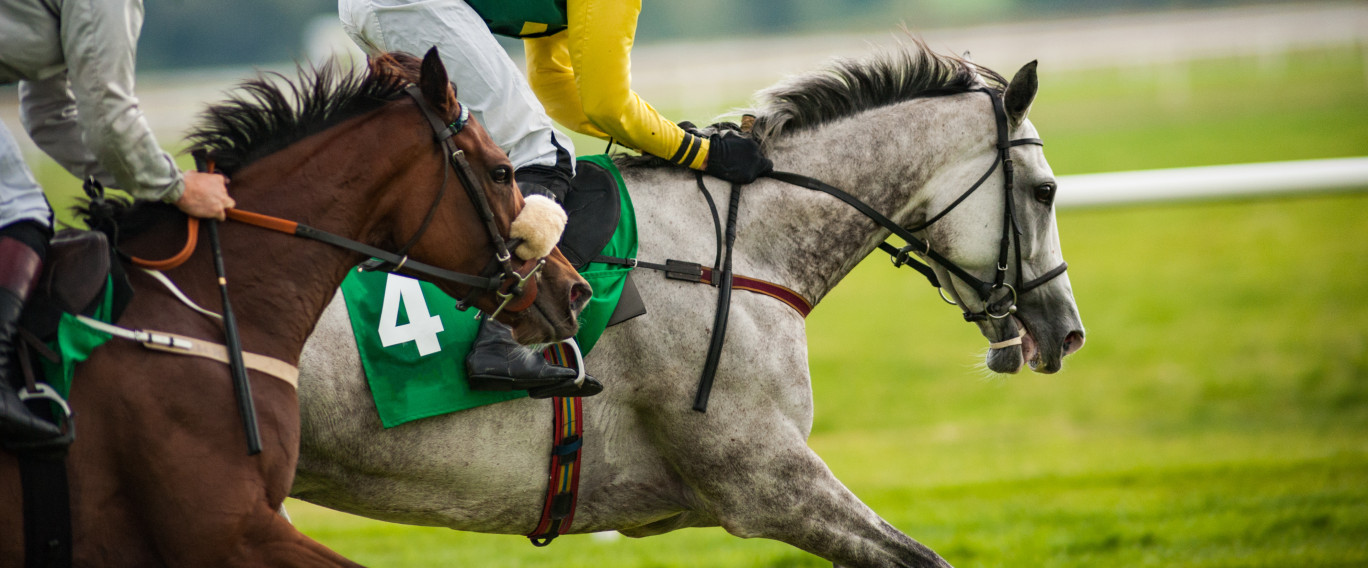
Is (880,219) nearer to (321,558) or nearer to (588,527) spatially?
(588,527)

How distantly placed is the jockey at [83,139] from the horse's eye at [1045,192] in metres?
2.53

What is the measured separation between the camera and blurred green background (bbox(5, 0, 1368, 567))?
20.0 ft

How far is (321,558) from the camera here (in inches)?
100

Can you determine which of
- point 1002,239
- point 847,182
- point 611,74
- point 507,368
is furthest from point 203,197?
point 1002,239

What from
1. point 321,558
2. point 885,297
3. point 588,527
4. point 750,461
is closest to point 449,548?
point 588,527

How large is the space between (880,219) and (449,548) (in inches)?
155

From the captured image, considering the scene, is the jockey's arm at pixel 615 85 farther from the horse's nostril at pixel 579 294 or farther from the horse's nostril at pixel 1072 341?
the horse's nostril at pixel 1072 341

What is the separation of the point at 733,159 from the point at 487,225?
107 cm

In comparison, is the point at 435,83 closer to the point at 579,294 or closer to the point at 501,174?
the point at 501,174

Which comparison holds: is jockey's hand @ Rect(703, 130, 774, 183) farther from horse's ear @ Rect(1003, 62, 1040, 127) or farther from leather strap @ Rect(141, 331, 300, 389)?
leather strap @ Rect(141, 331, 300, 389)

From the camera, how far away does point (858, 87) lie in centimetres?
387

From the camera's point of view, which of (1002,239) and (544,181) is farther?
(1002,239)

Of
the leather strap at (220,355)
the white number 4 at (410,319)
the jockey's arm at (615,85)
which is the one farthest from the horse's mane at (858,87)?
the leather strap at (220,355)

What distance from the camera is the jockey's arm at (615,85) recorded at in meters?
3.27
